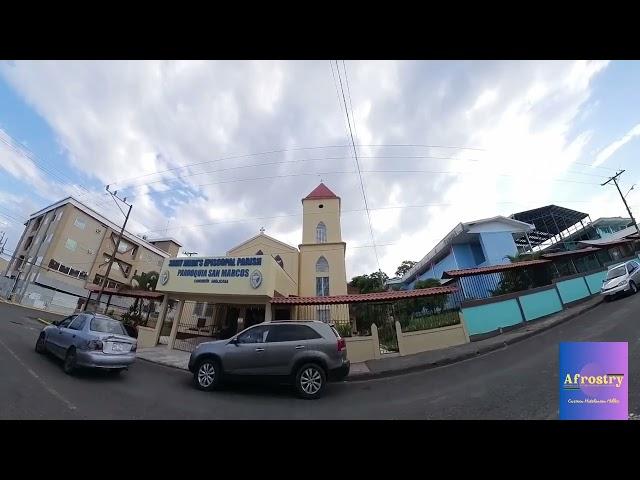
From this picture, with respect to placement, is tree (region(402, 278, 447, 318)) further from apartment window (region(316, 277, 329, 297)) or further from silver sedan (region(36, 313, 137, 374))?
silver sedan (region(36, 313, 137, 374))

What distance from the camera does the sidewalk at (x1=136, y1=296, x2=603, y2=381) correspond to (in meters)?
8.78

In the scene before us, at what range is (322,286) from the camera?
19797 millimetres

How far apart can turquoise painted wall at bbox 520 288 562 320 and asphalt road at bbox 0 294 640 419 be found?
3853 mm

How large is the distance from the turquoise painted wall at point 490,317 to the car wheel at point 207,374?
9988 mm

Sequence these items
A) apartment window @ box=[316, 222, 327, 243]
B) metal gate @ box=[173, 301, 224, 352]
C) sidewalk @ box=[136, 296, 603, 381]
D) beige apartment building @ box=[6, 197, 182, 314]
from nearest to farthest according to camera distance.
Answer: sidewalk @ box=[136, 296, 603, 381] < metal gate @ box=[173, 301, 224, 352] < apartment window @ box=[316, 222, 327, 243] < beige apartment building @ box=[6, 197, 182, 314]

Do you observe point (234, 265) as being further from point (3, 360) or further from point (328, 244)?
point (328, 244)

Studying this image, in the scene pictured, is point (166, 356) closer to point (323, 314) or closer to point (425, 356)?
point (323, 314)

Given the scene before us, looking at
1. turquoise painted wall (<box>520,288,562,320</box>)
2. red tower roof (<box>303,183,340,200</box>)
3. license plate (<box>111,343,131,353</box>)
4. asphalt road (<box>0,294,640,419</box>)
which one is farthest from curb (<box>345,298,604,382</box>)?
red tower roof (<box>303,183,340,200</box>)

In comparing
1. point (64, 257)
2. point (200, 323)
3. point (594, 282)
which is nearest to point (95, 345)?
point (200, 323)

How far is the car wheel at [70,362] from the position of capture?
6.80 m

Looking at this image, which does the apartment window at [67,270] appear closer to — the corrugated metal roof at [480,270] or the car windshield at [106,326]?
the car windshield at [106,326]

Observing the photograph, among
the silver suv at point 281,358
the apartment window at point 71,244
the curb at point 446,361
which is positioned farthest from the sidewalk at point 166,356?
the apartment window at point 71,244
